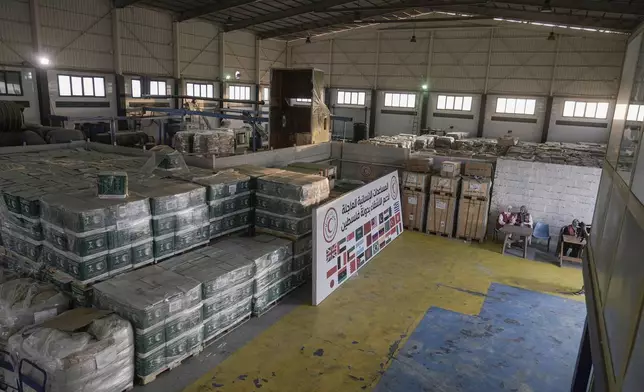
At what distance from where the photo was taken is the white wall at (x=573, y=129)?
2388 cm

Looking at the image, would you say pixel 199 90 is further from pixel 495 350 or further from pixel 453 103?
pixel 495 350

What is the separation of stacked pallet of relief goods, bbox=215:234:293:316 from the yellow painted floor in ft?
1.46

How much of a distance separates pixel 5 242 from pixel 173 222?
2.60 m

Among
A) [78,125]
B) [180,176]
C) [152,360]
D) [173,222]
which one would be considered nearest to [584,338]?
[152,360]

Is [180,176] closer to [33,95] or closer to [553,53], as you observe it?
[33,95]

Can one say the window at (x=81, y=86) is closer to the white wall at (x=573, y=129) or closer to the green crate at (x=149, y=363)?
the green crate at (x=149, y=363)

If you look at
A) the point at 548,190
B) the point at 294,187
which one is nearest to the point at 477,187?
the point at 548,190

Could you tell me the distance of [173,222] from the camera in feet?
21.8

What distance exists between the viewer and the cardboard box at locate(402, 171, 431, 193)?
11.7 meters

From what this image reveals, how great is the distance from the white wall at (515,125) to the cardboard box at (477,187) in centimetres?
1652

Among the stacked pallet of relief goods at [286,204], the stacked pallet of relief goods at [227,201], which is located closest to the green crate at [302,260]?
the stacked pallet of relief goods at [286,204]

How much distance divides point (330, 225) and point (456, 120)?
21.7m

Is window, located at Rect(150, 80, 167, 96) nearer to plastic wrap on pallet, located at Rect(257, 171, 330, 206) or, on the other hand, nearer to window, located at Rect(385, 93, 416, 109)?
window, located at Rect(385, 93, 416, 109)

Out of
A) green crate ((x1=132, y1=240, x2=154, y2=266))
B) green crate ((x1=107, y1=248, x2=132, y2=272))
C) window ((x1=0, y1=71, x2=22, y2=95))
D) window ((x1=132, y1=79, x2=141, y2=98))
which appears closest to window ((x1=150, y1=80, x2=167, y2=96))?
window ((x1=132, y1=79, x2=141, y2=98))
